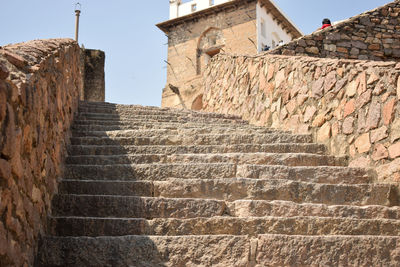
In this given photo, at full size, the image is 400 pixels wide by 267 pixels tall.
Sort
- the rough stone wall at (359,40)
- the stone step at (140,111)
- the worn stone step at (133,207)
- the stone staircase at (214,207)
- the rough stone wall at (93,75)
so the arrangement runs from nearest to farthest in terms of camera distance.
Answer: the stone staircase at (214,207) < the worn stone step at (133,207) < the stone step at (140,111) < the rough stone wall at (359,40) < the rough stone wall at (93,75)

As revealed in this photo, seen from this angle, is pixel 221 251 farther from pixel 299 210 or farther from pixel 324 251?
pixel 299 210

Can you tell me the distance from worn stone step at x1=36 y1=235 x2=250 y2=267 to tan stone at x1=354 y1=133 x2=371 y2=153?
1872 mm

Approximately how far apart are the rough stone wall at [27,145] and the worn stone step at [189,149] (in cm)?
68

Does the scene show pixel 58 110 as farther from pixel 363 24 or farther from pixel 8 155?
pixel 363 24

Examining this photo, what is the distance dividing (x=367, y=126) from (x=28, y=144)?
2.97 meters

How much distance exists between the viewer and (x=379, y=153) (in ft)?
14.2

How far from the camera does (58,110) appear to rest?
164 inches

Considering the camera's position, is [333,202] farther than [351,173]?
No

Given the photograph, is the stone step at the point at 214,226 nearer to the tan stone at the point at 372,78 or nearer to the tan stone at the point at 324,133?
the tan stone at the point at 372,78

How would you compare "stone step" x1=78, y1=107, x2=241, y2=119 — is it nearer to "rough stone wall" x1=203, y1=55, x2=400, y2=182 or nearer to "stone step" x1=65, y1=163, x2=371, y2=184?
"rough stone wall" x1=203, y1=55, x2=400, y2=182

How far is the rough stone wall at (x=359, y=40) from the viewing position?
8508 mm

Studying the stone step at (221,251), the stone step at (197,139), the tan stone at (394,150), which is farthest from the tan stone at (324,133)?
the stone step at (221,251)

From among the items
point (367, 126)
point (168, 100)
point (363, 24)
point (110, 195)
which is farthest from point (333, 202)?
point (168, 100)

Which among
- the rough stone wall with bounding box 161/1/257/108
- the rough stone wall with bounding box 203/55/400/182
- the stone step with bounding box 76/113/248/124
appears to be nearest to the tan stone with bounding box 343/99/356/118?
the rough stone wall with bounding box 203/55/400/182
